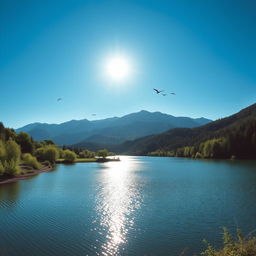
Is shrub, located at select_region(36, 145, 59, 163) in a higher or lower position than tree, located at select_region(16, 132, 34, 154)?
lower

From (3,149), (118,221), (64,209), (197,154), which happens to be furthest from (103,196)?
(197,154)

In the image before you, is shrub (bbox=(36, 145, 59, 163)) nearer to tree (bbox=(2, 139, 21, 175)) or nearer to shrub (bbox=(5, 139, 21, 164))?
tree (bbox=(2, 139, 21, 175))

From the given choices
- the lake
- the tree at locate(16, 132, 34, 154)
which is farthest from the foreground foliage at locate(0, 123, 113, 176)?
the lake

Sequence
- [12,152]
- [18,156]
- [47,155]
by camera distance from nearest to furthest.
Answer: [12,152]
[18,156]
[47,155]

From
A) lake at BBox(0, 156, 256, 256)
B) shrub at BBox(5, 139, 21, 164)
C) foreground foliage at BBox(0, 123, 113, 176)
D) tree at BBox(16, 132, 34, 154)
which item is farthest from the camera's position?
tree at BBox(16, 132, 34, 154)

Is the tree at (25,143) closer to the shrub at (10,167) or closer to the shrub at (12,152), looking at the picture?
the shrub at (12,152)

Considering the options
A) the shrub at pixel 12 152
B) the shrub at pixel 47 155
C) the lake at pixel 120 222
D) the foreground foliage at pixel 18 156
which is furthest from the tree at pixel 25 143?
the lake at pixel 120 222

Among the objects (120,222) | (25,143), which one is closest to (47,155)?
(25,143)

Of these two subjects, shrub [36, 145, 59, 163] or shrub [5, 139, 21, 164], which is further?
shrub [36, 145, 59, 163]

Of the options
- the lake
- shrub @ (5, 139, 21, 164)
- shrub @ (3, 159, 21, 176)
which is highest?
shrub @ (5, 139, 21, 164)

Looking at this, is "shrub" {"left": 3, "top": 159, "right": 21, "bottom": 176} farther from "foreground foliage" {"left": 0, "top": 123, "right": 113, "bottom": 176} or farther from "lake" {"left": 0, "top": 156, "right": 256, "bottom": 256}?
"lake" {"left": 0, "top": 156, "right": 256, "bottom": 256}

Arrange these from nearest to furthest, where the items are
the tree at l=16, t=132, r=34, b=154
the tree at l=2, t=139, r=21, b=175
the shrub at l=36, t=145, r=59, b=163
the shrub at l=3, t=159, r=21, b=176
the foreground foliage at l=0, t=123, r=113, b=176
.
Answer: the shrub at l=3, t=159, r=21, b=176 < the tree at l=2, t=139, r=21, b=175 < the foreground foliage at l=0, t=123, r=113, b=176 < the tree at l=16, t=132, r=34, b=154 < the shrub at l=36, t=145, r=59, b=163

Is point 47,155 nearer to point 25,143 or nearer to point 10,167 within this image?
point 25,143

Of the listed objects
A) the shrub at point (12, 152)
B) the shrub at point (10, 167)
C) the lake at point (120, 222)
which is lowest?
the lake at point (120, 222)
